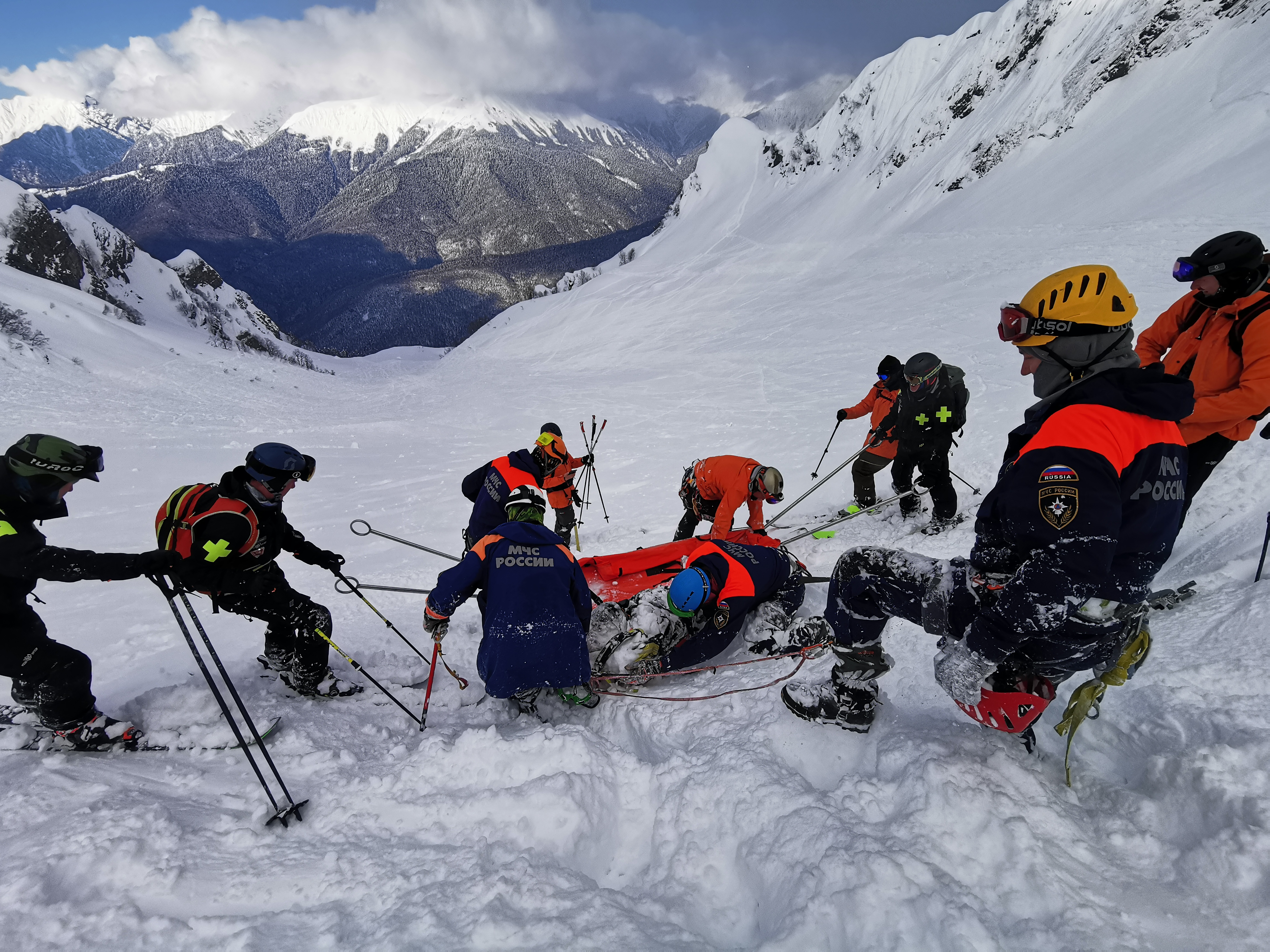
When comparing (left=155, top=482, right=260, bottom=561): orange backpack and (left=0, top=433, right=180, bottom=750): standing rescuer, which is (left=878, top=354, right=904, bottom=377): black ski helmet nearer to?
(left=155, top=482, right=260, bottom=561): orange backpack

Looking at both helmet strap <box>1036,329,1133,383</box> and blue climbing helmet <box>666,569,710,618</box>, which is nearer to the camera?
helmet strap <box>1036,329,1133,383</box>

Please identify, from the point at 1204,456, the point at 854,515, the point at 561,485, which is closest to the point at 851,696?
the point at 1204,456

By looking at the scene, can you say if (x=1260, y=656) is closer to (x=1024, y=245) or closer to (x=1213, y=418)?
(x=1213, y=418)

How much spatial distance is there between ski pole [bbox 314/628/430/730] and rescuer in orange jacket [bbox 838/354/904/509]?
14.8ft

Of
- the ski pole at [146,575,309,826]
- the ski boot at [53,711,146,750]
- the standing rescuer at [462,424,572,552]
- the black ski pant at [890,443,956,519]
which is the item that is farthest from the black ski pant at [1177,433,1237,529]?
the ski boot at [53,711,146,750]

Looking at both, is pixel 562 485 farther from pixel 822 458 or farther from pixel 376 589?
pixel 822 458

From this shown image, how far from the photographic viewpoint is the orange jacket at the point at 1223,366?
113 inches

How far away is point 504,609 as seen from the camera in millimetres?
3287

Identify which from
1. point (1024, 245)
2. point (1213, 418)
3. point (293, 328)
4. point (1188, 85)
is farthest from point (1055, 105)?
point (293, 328)

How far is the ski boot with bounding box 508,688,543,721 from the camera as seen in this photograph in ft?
11.2

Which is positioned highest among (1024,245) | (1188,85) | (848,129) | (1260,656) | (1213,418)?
(848,129)

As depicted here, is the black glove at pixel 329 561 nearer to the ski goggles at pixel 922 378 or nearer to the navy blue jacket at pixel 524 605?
the navy blue jacket at pixel 524 605

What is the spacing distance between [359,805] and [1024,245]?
2135 centimetres

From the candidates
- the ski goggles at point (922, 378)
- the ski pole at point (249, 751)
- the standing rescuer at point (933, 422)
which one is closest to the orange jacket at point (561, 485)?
the standing rescuer at point (933, 422)
